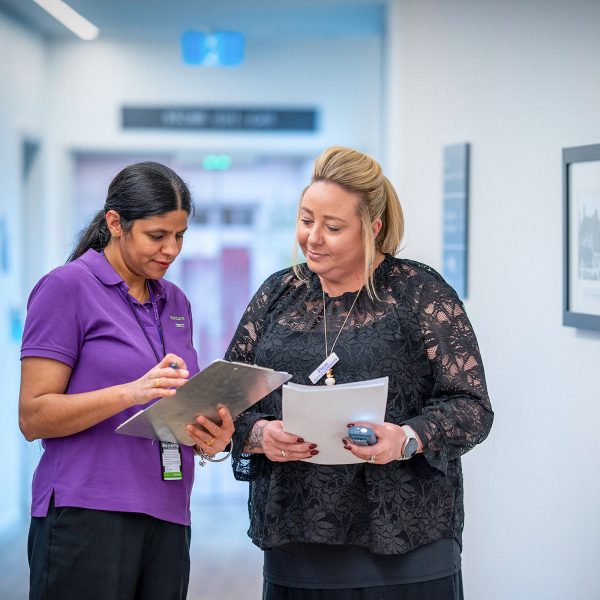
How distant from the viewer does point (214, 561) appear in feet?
17.9

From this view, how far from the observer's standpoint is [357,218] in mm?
2240

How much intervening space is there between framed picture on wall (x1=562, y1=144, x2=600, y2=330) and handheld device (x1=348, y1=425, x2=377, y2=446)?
1274 mm

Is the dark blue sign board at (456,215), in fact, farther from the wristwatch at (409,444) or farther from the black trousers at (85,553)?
the black trousers at (85,553)

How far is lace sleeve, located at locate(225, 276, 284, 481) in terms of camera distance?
231 cm

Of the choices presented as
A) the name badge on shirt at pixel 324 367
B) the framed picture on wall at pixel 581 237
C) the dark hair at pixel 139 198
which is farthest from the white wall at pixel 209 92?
the name badge on shirt at pixel 324 367

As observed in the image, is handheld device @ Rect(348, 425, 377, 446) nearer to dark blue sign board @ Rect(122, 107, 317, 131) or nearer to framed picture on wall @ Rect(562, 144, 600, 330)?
framed picture on wall @ Rect(562, 144, 600, 330)

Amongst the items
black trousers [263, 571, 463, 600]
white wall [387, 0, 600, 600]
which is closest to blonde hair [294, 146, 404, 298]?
black trousers [263, 571, 463, 600]

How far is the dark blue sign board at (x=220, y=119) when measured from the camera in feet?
23.0

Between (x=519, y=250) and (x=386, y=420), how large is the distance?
1.66 metres

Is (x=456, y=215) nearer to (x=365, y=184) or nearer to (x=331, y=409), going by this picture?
(x=365, y=184)

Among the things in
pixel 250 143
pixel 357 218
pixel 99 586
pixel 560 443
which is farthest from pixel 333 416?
pixel 250 143

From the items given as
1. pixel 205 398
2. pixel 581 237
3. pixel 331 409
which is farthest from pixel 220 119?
pixel 331 409

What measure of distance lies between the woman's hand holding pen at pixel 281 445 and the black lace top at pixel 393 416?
4.2 inches

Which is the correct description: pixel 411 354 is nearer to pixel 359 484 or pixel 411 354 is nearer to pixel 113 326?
pixel 359 484
